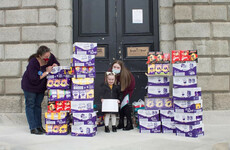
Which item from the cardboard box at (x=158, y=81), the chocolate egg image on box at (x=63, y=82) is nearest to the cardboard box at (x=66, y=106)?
the chocolate egg image on box at (x=63, y=82)

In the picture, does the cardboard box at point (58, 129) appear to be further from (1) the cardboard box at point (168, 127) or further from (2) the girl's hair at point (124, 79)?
(1) the cardboard box at point (168, 127)

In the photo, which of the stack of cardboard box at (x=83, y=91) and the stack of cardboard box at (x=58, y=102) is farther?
the stack of cardboard box at (x=58, y=102)

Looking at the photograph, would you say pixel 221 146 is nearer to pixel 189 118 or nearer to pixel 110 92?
pixel 189 118

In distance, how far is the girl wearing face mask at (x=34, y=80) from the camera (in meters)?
4.45

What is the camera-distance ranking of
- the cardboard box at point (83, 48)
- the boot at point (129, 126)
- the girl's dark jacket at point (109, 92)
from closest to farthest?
the cardboard box at point (83, 48), the girl's dark jacket at point (109, 92), the boot at point (129, 126)

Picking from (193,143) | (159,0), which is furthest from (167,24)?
(193,143)

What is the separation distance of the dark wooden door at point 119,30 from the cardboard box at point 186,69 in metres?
1.70

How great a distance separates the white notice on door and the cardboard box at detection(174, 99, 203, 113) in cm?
275

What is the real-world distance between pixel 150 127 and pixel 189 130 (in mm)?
756

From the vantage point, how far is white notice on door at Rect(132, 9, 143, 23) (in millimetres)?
6113

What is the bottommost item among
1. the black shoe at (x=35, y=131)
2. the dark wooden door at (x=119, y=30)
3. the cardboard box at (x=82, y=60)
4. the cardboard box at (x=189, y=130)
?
the black shoe at (x=35, y=131)

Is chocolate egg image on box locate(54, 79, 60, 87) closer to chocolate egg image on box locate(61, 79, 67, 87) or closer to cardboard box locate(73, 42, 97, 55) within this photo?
chocolate egg image on box locate(61, 79, 67, 87)

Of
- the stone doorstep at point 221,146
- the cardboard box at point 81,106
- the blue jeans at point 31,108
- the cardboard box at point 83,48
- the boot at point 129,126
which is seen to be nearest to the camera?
the stone doorstep at point 221,146

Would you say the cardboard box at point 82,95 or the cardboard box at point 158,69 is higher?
the cardboard box at point 158,69
